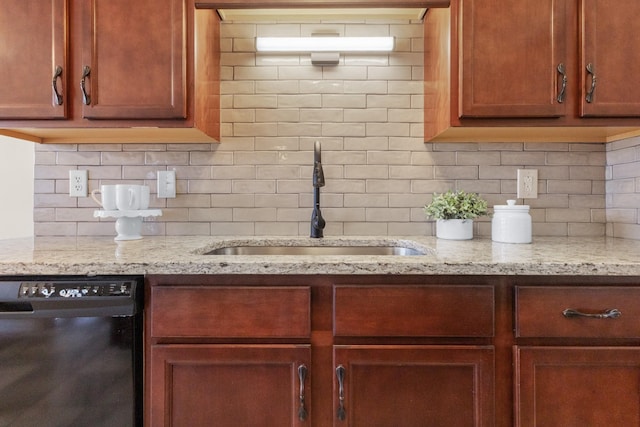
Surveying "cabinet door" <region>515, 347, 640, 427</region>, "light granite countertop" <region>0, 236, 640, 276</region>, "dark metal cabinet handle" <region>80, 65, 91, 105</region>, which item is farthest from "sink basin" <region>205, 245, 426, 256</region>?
"dark metal cabinet handle" <region>80, 65, 91, 105</region>

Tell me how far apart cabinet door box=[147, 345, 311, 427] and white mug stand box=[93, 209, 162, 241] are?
2.12 ft

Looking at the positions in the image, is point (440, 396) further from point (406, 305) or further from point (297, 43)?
point (297, 43)

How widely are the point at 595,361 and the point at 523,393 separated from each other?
0.21 metres

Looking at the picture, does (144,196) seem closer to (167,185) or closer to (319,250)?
(167,185)

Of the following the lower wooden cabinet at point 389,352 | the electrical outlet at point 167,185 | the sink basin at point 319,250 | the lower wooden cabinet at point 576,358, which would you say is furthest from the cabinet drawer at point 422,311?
the electrical outlet at point 167,185

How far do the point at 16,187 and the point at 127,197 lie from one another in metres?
0.67

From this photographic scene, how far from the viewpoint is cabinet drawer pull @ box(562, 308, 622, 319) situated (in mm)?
969

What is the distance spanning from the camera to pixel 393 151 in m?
1.67

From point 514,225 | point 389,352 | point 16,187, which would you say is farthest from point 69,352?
point 514,225

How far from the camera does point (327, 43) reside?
1582 millimetres

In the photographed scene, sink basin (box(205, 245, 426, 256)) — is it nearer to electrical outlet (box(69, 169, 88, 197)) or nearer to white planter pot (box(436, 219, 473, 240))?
white planter pot (box(436, 219, 473, 240))

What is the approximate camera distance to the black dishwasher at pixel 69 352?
979 millimetres

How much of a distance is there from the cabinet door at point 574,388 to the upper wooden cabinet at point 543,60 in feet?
2.66

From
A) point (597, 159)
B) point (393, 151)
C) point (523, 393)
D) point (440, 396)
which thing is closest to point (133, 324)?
point (440, 396)
